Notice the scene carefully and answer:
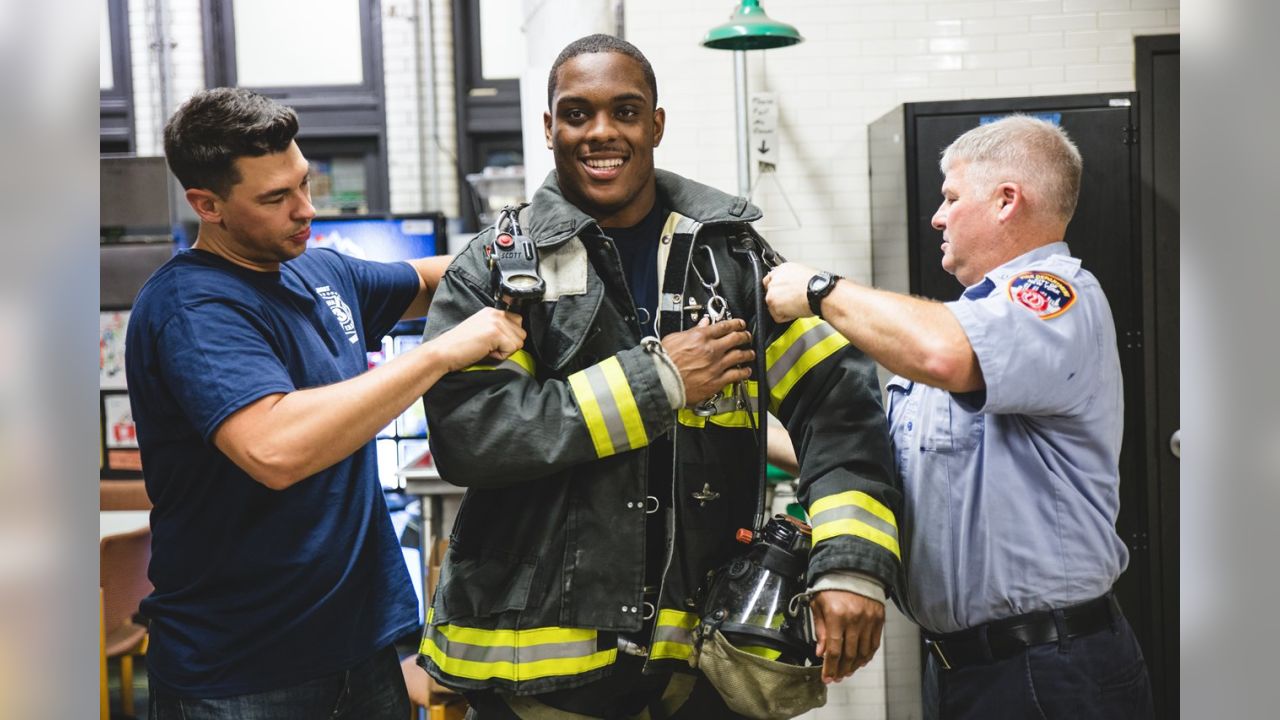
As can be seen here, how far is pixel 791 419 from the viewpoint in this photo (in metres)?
1.85

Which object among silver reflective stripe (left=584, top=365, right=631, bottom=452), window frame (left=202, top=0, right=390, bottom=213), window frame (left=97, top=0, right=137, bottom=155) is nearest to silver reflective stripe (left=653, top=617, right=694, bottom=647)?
silver reflective stripe (left=584, top=365, right=631, bottom=452)

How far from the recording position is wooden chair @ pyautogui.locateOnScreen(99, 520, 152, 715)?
412 centimetres

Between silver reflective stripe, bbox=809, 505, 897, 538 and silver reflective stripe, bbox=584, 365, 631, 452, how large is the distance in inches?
14.1

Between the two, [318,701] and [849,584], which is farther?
[318,701]

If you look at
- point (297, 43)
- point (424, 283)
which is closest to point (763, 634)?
point (424, 283)

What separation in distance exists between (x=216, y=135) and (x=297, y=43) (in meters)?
5.88

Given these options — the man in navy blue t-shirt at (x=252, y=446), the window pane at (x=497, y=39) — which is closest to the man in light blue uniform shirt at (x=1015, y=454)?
the man in navy blue t-shirt at (x=252, y=446)

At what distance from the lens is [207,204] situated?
6.18 feet

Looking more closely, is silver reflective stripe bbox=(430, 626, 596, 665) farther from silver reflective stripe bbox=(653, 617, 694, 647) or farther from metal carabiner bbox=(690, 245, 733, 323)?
metal carabiner bbox=(690, 245, 733, 323)

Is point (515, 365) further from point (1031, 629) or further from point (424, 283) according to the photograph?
point (1031, 629)

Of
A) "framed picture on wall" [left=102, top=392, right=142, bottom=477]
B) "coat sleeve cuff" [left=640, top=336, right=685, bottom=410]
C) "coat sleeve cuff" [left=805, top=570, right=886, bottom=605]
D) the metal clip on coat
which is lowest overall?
"framed picture on wall" [left=102, top=392, right=142, bottom=477]
